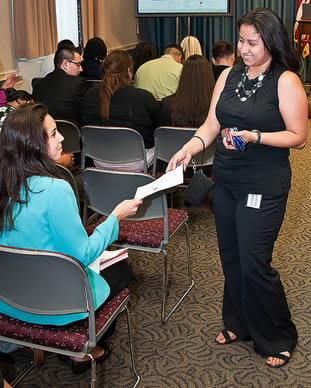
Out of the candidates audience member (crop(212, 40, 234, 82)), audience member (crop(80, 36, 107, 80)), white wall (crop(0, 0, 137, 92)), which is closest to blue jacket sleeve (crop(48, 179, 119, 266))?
audience member (crop(212, 40, 234, 82))

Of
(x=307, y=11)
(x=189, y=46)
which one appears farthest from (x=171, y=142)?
(x=307, y=11)

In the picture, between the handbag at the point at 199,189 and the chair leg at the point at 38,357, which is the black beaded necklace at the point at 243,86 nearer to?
the handbag at the point at 199,189

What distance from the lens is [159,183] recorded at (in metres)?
2.19

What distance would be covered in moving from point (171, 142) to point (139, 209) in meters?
1.11

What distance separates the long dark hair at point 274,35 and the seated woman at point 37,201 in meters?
0.85

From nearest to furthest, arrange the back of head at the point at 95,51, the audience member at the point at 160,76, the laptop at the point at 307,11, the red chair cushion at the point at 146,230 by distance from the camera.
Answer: the red chair cushion at the point at 146,230 → the audience member at the point at 160,76 → the back of head at the point at 95,51 → the laptop at the point at 307,11

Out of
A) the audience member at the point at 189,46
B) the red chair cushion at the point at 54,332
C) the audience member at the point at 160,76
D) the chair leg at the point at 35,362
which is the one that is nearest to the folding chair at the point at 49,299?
the red chair cushion at the point at 54,332

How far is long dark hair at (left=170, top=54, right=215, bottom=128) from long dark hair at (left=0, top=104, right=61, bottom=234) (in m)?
2.02

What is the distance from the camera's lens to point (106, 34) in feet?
26.6

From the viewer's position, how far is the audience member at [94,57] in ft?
19.3

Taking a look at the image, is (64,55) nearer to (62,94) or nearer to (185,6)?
(62,94)

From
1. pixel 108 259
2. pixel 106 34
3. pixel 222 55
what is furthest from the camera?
pixel 106 34

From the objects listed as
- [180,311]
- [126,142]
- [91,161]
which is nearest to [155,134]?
[126,142]

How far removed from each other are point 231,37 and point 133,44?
72.1 inches
